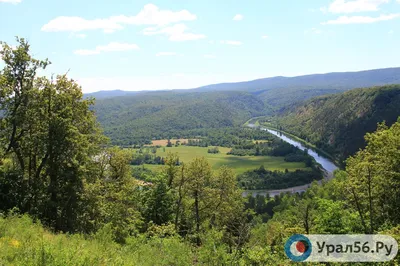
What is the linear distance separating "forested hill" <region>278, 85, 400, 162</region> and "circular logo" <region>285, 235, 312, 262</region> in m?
108

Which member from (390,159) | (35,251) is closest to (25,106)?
(35,251)

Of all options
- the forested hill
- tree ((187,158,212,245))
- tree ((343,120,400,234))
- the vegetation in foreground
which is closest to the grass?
the vegetation in foreground

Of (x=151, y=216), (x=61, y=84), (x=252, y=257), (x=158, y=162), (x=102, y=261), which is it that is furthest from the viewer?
(x=158, y=162)

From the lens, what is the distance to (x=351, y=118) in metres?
138

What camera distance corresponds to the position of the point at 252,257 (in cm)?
1230

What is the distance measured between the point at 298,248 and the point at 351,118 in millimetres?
141509

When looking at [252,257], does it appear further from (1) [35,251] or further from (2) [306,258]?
(1) [35,251]

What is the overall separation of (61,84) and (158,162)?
121077mm

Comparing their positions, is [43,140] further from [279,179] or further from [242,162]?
[242,162]

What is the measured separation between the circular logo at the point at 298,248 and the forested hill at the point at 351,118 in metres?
Answer: 108

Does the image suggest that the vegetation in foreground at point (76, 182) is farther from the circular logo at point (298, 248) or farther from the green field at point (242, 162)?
the green field at point (242, 162)

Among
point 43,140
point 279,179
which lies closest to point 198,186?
point 43,140

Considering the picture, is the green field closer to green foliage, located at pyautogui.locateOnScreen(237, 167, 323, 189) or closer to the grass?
green foliage, located at pyautogui.locateOnScreen(237, 167, 323, 189)

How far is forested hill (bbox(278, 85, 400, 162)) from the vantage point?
121 meters
